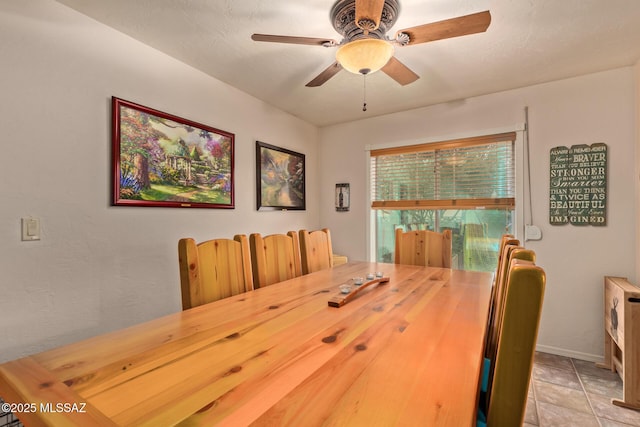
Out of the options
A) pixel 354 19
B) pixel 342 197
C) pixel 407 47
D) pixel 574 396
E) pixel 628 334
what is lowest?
pixel 574 396

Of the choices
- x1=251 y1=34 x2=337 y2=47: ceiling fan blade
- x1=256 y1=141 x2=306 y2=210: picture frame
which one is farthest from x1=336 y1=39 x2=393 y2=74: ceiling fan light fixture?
x1=256 y1=141 x2=306 y2=210: picture frame

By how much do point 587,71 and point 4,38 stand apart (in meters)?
3.90

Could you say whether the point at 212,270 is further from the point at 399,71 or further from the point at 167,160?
the point at 399,71

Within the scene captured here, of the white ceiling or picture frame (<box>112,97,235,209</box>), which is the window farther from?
picture frame (<box>112,97,235,209</box>)

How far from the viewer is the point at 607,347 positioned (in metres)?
2.36

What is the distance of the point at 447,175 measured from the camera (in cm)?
314

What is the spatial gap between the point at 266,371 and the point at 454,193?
2.89 meters

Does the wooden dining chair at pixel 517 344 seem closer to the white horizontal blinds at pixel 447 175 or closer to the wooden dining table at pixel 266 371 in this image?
the wooden dining table at pixel 266 371

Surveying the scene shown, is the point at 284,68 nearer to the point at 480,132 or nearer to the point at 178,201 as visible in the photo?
the point at 178,201

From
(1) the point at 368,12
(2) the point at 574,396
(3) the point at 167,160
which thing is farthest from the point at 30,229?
(2) the point at 574,396

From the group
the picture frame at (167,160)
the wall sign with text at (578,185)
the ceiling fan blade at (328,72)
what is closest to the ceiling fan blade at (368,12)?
the ceiling fan blade at (328,72)

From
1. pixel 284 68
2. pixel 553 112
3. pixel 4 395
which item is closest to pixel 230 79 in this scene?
pixel 284 68

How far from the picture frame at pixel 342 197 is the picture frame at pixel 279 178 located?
1.47 feet

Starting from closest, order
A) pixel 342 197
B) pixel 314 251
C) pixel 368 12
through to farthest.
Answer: pixel 368 12 < pixel 314 251 < pixel 342 197
